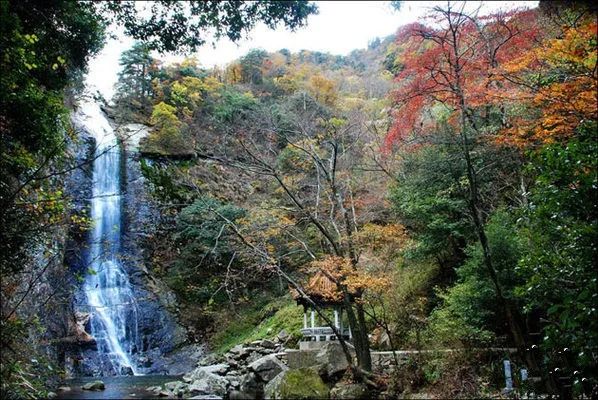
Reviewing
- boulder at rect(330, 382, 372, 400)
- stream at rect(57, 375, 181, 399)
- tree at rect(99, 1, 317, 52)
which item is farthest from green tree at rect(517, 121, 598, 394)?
stream at rect(57, 375, 181, 399)

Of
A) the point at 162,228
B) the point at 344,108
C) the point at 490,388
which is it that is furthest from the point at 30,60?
the point at 344,108

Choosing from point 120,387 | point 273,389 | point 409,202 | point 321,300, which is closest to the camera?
point 273,389

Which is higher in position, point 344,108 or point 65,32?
point 344,108

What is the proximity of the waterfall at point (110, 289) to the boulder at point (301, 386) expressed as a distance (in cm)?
872

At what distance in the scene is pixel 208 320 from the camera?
21422 mm

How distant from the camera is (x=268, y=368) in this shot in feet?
43.1

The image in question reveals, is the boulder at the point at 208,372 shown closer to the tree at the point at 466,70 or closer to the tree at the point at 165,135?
the tree at the point at 466,70

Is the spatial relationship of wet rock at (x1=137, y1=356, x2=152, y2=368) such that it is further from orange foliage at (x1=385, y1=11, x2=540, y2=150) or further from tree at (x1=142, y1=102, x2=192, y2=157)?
orange foliage at (x1=385, y1=11, x2=540, y2=150)

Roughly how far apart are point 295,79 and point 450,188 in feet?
76.1

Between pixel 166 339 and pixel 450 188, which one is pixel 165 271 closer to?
pixel 166 339

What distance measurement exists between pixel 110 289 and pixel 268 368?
10388 mm

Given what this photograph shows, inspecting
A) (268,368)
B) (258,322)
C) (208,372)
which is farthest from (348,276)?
(258,322)

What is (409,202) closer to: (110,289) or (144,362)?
(144,362)

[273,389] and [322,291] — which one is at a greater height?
[322,291]
